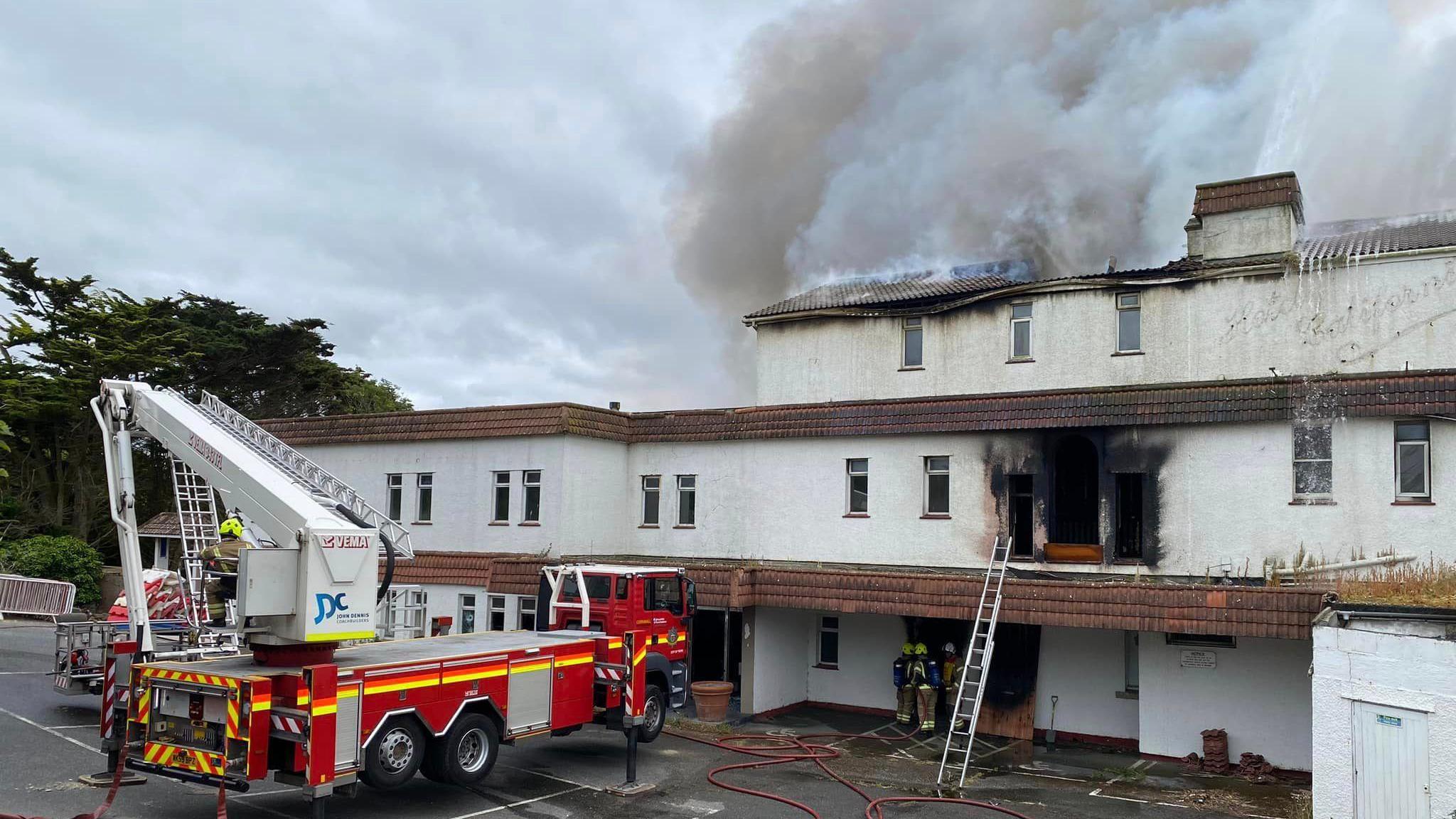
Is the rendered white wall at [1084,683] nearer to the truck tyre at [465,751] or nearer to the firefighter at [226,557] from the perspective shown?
the truck tyre at [465,751]

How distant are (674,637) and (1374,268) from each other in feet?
Result: 54.8

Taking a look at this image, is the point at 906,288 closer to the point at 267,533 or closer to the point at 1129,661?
the point at 1129,661

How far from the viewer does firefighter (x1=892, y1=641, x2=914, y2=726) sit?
19.9 m

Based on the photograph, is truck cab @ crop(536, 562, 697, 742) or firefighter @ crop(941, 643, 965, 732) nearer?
truck cab @ crop(536, 562, 697, 742)

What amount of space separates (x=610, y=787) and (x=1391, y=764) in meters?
9.65

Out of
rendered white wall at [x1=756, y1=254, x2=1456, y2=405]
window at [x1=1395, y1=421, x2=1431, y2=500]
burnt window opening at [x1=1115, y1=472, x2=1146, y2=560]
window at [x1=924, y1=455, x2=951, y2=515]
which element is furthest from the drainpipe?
window at [x1=924, y1=455, x2=951, y2=515]

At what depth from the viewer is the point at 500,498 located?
2553cm

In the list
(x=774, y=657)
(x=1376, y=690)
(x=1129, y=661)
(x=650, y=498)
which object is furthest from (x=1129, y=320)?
(x=1376, y=690)

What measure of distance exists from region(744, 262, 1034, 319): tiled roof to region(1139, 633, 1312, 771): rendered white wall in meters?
10.8

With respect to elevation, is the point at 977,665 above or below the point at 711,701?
above

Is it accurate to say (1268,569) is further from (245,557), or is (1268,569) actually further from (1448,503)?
(245,557)

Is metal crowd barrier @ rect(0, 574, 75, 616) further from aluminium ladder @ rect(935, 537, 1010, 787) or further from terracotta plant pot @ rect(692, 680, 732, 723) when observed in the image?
aluminium ladder @ rect(935, 537, 1010, 787)

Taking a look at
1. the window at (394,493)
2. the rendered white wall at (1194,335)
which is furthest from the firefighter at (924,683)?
the window at (394,493)

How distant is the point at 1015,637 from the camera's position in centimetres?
1980
